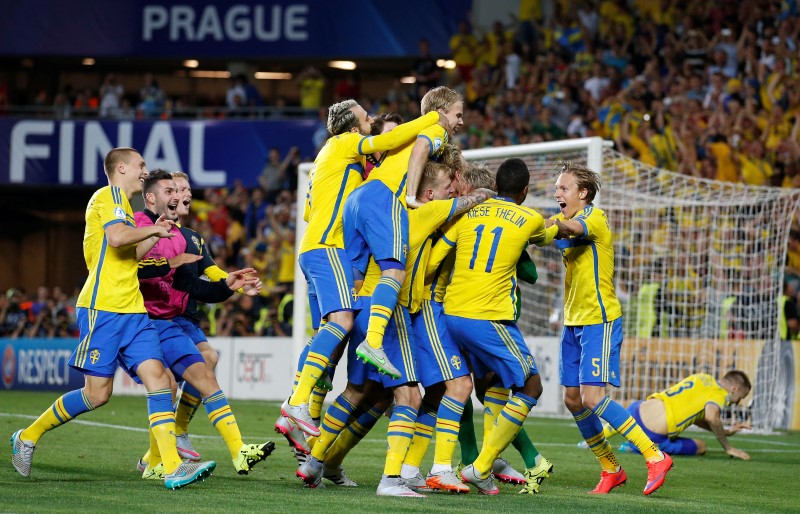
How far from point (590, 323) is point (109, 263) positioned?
3.03 metres

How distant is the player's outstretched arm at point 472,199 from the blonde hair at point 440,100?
22.8 inches

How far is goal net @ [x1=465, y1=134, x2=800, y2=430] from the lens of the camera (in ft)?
45.5

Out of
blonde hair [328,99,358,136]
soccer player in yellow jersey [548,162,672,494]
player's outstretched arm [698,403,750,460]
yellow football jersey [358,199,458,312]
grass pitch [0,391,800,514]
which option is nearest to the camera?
grass pitch [0,391,800,514]

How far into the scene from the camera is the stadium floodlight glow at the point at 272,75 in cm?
2812

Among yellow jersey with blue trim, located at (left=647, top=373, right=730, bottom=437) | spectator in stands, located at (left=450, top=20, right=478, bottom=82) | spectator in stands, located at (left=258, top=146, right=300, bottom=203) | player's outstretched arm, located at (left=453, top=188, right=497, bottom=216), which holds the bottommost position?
yellow jersey with blue trim, located at (left=647, top=373, right=730, bottom=437)

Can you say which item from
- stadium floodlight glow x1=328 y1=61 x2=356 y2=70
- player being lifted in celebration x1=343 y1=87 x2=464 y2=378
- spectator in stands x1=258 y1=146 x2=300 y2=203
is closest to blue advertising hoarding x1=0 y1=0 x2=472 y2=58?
stadium floodlight glow x1=328 y1=61 x2=356 y2=70

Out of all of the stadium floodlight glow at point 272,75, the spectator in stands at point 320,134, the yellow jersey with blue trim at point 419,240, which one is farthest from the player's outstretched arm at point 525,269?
the stadium floodlight glow at point 272,75

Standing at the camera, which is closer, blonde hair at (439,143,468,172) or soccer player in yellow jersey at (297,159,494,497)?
soccer player in yellow jersey at (297,159,494,497)

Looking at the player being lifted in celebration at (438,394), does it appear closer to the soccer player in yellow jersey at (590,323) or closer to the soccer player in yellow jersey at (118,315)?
the soccer player in yellow jersey at (590,323)

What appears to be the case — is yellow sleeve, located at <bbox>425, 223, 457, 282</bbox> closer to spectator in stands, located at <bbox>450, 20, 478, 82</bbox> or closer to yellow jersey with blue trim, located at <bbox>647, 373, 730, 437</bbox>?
yellow jersey with blue trim, located at <bbox>647, 373, 730, 437</bbox>

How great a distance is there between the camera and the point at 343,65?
89.5ft

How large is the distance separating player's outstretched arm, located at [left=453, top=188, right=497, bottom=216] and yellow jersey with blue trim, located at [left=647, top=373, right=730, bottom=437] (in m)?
3.67

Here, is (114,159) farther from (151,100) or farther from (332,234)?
(151,100)

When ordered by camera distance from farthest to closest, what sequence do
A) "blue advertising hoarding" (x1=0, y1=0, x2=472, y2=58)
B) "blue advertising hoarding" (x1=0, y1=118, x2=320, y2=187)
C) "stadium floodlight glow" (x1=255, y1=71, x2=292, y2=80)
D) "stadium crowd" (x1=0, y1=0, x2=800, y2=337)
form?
"stadium floodlight glow" (x1=255, y1=71, x2=292, y2=80), "blue advertising hoarding" (x1=0, y1=0, x2=472, y2=58), "blue advertising hoarding" (x1=0, y1=118, x2=320, y2=187), "stadium crowd" (x1=0, y1=0, x2=800, y2=337)
